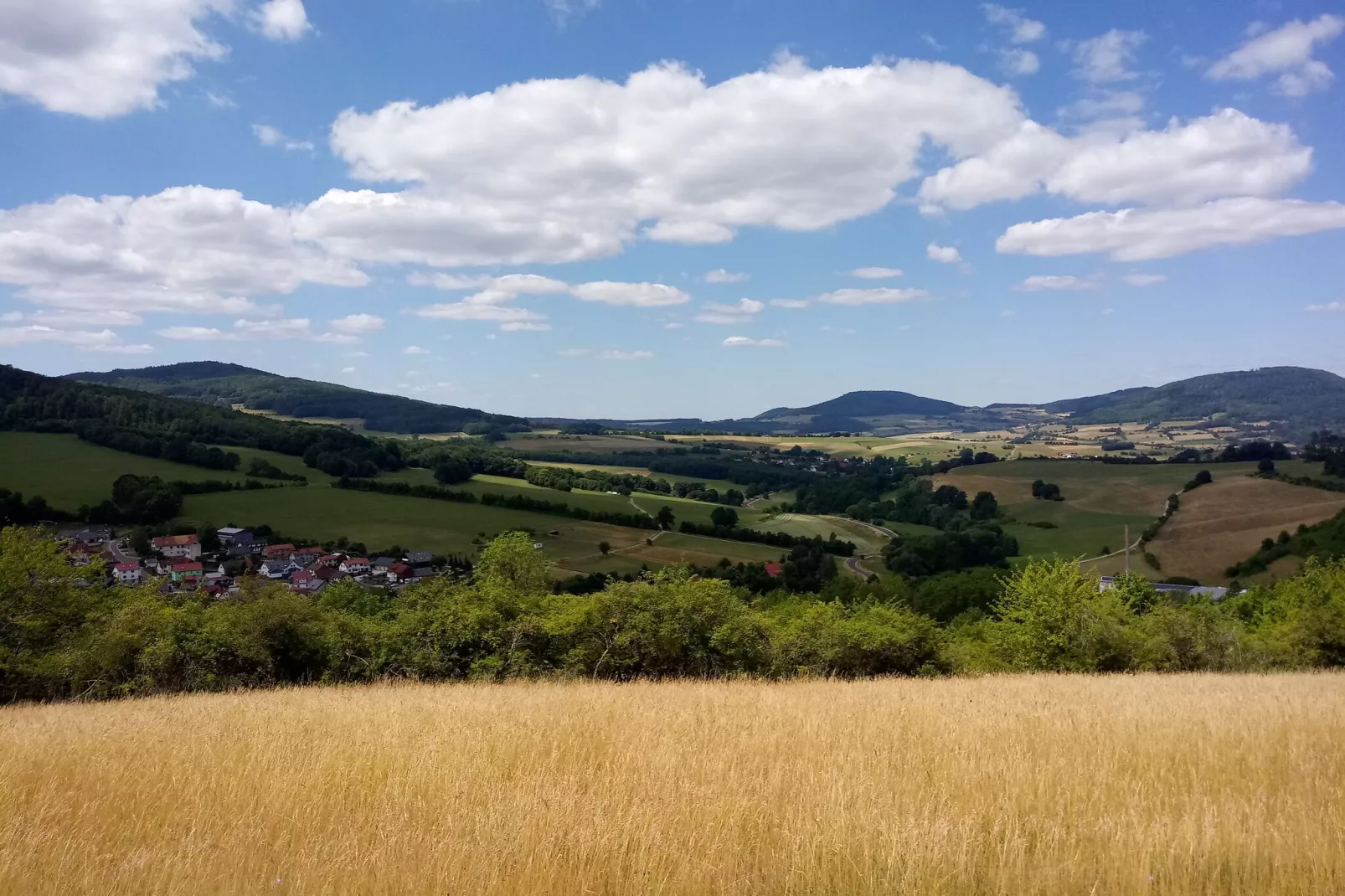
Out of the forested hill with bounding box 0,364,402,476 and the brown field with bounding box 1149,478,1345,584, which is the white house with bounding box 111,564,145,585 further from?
the brown field with bounding box 1149,478,1345,584

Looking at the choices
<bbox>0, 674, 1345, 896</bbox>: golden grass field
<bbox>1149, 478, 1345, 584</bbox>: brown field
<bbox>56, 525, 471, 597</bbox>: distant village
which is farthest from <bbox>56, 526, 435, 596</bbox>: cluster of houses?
<bbox>1149, 478, 1345, 584</bbox>: brown field

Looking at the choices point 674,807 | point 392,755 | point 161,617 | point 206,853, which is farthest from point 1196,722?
point 161,617

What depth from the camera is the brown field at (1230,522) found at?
68812mm

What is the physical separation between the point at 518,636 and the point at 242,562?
46390 millimetres

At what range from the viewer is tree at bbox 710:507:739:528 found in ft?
283

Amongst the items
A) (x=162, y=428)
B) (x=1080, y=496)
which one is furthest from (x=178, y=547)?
(x=1080, y=496)

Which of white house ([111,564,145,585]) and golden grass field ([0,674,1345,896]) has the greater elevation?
golden grass field ([0,674,1345,896])

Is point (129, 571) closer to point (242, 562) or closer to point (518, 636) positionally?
point (242, 562)

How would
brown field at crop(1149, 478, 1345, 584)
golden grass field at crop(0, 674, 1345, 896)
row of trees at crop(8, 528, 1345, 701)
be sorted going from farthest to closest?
brown field at crop(1149, 478, 1345, 584)
row of trees at crop(8, 528, 1345, 701)
golden grass field at crop(0, 674, 1345, 896)

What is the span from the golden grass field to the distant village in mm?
44907

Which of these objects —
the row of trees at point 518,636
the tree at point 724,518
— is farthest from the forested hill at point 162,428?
→ the row of trees at point 518,636

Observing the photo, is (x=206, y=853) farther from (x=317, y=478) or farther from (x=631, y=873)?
(x=317, y=478)

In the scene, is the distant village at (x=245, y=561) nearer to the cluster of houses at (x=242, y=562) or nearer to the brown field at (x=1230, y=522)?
the cluster of houses at (x=242, y=562)

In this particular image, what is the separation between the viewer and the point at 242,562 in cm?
5722
